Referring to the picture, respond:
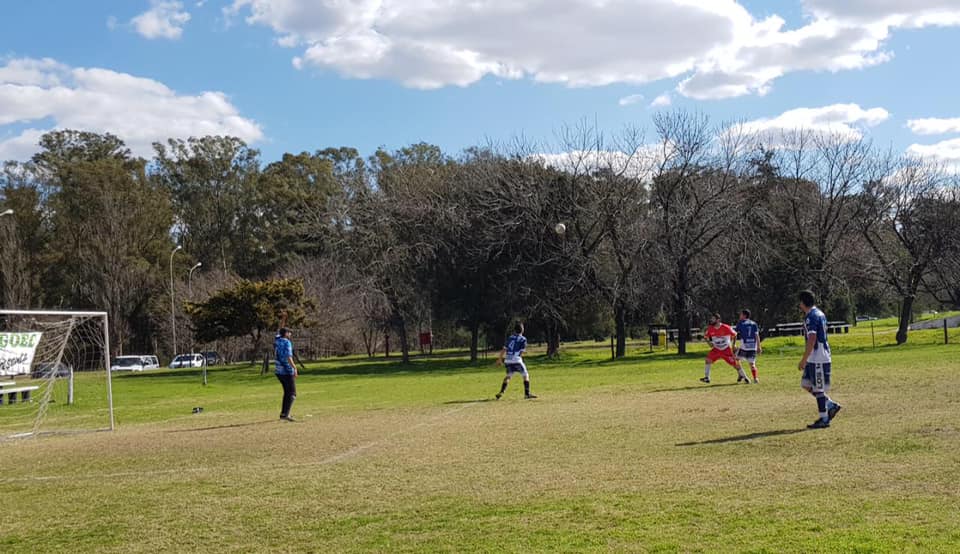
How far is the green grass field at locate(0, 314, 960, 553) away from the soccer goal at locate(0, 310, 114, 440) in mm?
2081

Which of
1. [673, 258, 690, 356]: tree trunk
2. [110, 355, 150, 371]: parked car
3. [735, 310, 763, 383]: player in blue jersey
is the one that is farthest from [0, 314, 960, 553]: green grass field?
[110, 355, 150, 371]: parked car

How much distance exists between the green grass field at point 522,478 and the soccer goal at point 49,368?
208 centimetres

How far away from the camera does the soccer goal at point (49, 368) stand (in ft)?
62.3

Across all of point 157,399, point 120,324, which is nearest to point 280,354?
point 157,399

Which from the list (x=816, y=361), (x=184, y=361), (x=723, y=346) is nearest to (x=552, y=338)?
(x=723, y=346)

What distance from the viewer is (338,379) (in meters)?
37.4

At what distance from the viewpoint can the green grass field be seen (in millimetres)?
7262

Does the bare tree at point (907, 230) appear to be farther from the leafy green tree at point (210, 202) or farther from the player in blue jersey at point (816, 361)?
the leafy green tree at point (210, 202)

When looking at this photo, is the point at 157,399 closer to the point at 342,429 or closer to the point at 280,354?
the point at 280,354

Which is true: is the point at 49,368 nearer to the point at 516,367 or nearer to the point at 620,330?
the point at 516,367

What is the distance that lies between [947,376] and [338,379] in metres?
24.3

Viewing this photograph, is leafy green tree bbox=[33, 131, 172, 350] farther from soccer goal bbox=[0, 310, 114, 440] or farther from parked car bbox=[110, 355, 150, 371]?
soccer goal bbox=[0, 310, 114, 440]

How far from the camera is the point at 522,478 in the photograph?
32.3 ft

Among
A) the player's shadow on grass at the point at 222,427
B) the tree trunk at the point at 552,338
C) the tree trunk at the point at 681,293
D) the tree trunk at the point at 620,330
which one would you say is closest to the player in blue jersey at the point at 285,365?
the player's shadow on grass at the point at 222,427
